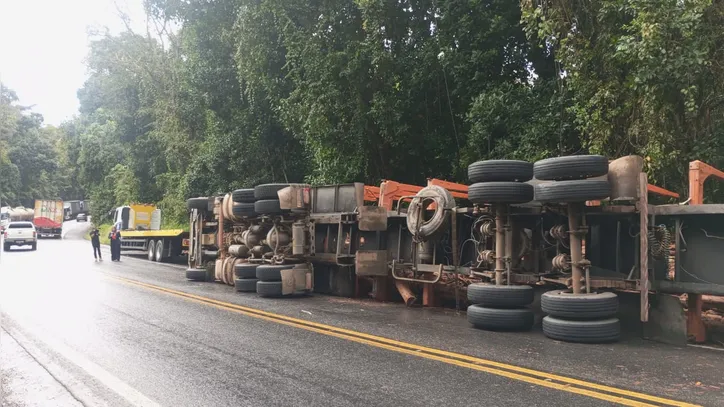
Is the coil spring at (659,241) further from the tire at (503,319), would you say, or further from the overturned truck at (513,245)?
the tire at (503,319)

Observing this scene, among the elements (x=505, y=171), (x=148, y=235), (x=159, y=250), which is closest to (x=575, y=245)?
(x=505, y=171)

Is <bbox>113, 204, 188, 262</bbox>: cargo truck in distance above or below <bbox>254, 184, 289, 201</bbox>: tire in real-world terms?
below

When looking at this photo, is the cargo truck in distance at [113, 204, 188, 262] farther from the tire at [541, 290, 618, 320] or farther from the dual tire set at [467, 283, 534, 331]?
the tire at [541, 290, 618, 320]

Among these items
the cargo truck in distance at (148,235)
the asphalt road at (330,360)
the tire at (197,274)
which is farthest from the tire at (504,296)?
the cargo truck in distance at (148,235)

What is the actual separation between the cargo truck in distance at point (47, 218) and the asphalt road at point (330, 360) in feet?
148

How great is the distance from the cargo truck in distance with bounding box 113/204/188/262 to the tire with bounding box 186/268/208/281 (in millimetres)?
7651

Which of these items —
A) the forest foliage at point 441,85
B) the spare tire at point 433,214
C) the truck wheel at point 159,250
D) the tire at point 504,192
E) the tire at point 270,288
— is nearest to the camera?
the tire at point 504,192

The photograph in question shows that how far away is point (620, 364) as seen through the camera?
582 cm

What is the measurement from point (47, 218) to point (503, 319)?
170ft

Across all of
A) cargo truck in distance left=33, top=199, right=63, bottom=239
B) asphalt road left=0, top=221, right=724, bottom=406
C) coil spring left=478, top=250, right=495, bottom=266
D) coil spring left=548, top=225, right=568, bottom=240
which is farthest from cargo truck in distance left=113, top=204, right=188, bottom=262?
cargo truck in distance left=33, top=199, right=63, bottom=239

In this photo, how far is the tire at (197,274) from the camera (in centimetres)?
1524

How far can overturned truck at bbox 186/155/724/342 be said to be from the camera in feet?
22.7

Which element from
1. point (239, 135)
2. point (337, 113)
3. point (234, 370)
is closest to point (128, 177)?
point (239, 135)

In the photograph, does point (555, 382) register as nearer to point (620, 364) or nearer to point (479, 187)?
point (620, 364)
